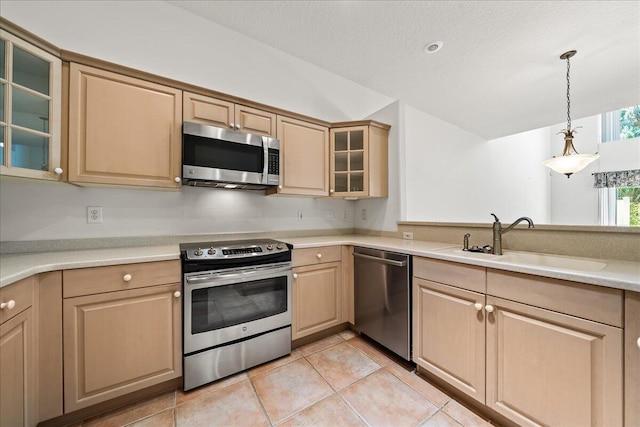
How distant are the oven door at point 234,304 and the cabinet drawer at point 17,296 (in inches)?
25.7

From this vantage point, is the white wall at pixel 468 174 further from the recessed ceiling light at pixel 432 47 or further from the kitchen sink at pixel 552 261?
the kitchen sink at pixel 552 261

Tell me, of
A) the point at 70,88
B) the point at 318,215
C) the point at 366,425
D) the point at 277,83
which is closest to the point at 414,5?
the point at 277,83

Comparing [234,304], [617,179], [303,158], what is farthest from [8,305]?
[617,179]

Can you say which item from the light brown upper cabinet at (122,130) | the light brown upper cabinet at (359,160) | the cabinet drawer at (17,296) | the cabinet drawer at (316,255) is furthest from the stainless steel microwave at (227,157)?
the cabinet drawer at (17,296)

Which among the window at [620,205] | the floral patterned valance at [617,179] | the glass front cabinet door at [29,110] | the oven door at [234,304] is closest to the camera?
the glass front cabinet door at [29,110]

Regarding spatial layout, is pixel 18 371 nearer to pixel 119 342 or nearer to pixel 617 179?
pixel 119 342

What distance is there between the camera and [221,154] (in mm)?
1856

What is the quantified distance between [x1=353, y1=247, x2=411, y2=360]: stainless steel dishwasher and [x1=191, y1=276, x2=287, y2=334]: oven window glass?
2.27 feet

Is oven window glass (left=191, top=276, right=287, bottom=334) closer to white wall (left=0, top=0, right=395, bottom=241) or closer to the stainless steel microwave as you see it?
white wall (left=0, top=0, right=395, bottom=241)

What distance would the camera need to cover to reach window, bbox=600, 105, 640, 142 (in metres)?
4.63

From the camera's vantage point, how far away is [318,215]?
2.82 metres

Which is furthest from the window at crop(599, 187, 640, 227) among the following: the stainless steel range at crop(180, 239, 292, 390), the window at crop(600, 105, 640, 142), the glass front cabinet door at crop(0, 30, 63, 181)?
the glass front cabinet door at crop(0, 30, 63, 181)

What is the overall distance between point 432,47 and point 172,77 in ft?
7.29

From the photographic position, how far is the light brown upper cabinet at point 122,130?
1479mm
